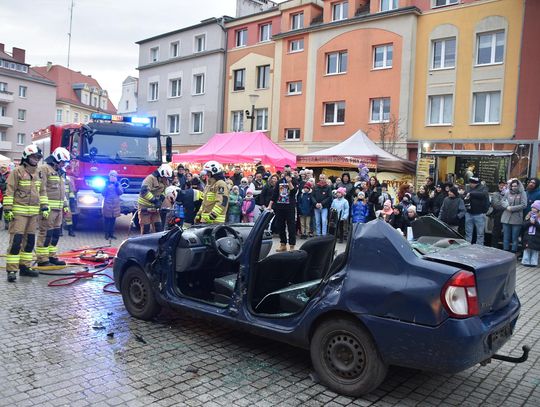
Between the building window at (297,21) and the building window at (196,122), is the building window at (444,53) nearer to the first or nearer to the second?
the building window at (297,21)

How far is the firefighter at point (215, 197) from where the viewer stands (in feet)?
25.6

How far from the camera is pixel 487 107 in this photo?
22922 millimetres

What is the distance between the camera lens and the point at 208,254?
5.29 m

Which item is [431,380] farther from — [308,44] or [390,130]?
[308,44]

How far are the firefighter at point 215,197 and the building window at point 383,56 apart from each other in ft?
66.1

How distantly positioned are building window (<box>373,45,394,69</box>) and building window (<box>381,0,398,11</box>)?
2.02 metres

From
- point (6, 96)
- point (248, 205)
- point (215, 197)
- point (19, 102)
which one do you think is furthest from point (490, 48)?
point (19, 102)

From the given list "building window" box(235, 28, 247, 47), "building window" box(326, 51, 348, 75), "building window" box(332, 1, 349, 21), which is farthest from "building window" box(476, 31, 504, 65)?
"building window" box(235, 28, 247, 47)

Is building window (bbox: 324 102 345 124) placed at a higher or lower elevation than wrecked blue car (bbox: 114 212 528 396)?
higher

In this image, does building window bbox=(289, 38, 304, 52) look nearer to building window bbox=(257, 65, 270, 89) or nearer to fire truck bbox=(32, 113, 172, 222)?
building window bbox=(257, 65, 270, 89)

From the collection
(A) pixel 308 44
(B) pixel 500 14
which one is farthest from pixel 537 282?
(A) pixel 308 44

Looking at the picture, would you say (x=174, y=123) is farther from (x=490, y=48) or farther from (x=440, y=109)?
(x=490, y=48)

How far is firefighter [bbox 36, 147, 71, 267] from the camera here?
8219mm

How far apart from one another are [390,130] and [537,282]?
17.1 m
